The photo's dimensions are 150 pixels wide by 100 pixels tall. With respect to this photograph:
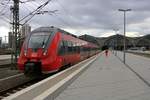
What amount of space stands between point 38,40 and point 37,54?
1.02 meters

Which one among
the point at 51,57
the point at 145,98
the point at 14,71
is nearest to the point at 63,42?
the point at 51,57

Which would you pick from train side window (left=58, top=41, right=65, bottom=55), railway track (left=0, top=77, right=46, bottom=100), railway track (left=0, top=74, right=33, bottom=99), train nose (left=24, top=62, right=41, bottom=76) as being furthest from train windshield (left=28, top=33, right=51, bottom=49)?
railway track (left=0, top=77, right=46, bottom=100)

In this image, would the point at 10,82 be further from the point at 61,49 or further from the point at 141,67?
the point at 141,67

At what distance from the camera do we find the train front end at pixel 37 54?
60.2 ft

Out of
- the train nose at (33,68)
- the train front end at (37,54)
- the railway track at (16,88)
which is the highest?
the train front end at (37,54)

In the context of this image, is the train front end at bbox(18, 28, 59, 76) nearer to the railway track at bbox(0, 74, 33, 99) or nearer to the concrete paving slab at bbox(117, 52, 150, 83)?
the railway track at bbox(0, 74, 33, 99)

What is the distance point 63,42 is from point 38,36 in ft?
8.14

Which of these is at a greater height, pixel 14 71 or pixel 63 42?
pixel 63 42

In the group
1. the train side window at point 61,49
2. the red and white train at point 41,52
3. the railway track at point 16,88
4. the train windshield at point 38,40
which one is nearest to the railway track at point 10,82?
the railway track at point 16,88

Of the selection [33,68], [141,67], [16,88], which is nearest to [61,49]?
[33,68]

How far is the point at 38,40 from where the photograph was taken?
1925 cm

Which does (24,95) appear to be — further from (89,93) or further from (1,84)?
(1,84)

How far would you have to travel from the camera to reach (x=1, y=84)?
17188 millimetres

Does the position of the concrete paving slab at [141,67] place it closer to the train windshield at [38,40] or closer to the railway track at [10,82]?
the train windshield at [38,40]
